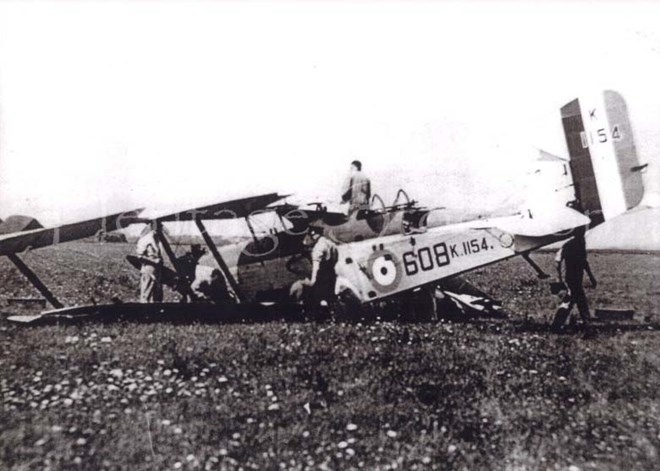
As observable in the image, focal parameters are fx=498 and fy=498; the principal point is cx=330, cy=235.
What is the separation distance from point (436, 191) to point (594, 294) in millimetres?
2056

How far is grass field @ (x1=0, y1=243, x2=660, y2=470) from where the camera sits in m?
3.14

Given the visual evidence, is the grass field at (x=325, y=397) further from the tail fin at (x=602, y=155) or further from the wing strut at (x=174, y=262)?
the tail fin at (x=602, y=155)

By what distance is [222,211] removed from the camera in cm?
512

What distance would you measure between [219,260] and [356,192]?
165cm

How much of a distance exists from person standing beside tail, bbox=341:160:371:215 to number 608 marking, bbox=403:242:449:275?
77cm

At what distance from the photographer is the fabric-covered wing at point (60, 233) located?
4.39 metres

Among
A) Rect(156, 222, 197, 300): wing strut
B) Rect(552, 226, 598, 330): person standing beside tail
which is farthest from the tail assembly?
Rect(552, 226, 598, 330): person standing beside tail

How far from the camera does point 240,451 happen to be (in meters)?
3.09

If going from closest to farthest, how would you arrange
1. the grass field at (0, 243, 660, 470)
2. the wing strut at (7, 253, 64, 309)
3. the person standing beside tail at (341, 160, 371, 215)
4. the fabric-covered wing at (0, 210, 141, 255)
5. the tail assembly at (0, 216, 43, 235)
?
the grass field at (0, 243, 660, 470), the fabric-covered wing at (0, 210, 141, 255), the tail assembly at (0, 216, 43, 235), the wing strut at (7, 253, 64, 309), the person standing beside tail at (341, 160, 371, 215)

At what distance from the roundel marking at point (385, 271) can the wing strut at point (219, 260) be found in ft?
4.83

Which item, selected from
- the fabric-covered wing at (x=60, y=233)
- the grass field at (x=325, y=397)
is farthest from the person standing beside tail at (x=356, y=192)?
the fabric-covered wing at (x=60, y=233)

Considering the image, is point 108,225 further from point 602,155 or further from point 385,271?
point 602,155

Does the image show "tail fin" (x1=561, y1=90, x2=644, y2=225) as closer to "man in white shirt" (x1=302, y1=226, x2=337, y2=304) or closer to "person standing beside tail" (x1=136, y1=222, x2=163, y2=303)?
"man in white shirt" (x1=302, y1=226, x2=337, y2=304)

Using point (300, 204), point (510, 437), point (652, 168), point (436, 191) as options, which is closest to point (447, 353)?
point (510, 437)
